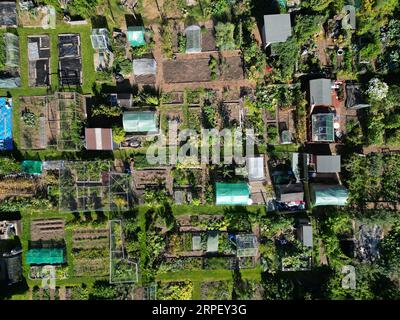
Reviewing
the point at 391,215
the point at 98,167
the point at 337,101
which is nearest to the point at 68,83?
the point at 98,167

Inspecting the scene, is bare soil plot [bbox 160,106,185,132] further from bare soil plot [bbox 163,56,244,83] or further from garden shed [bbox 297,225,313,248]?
garden shed [bbox 297,225,313,248]

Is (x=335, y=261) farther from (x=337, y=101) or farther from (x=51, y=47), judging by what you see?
(x=51, y=47)

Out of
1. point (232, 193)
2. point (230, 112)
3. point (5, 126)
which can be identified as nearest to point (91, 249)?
point (5, 126)

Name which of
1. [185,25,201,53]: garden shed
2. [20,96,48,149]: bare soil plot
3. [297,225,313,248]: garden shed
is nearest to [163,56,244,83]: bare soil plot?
[185,25,201,53]: garden shed

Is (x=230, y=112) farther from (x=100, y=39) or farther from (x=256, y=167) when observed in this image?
(x=100, y=39)

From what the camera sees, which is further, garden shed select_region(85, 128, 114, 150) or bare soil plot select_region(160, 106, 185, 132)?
bare soil plot select_region(160, 106, 185, 132)

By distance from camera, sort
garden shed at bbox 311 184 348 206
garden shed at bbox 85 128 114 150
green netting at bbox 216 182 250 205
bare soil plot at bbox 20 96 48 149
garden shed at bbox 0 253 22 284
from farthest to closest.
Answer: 1. bare soil plot at bbox 20 96 48 149
2. garden shed at bbox 0 253 22 284
3. green netting at bbox 216 182 250 205
4. garden shed at bbox 85 128 114 150
5. garden shed at bbox 311 184 348 206
